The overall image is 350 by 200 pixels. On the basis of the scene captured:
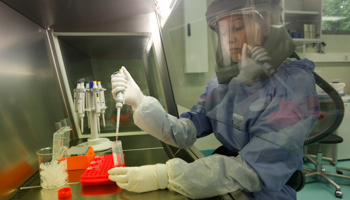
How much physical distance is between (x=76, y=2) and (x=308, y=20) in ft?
3.50

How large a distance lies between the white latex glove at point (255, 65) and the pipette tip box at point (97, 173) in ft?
2.04

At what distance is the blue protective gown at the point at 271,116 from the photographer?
431mm

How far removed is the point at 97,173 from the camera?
30.4 inches

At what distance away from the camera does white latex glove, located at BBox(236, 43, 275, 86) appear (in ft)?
1.71

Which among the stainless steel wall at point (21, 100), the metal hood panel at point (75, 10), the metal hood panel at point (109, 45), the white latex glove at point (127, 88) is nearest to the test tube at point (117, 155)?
the white latex glove at point (127, 88)

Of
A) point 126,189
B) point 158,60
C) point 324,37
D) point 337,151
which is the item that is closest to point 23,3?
point 158,60

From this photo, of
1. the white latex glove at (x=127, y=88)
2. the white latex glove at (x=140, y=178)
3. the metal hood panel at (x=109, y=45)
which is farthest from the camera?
the metal hood panel at (x=109, y=45)

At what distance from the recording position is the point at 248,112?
0.64 m

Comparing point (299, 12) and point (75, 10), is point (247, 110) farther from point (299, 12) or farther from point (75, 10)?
point (75, 10)

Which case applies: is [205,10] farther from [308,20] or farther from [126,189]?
[126,189]

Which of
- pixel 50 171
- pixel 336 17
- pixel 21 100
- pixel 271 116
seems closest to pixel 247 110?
pixel 271 116

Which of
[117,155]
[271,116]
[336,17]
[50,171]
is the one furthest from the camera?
[117,155]

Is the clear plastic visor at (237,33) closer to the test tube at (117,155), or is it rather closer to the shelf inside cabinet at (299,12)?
the shelf inside cabinet at (299,12)

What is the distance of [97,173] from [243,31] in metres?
0.73
